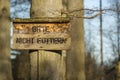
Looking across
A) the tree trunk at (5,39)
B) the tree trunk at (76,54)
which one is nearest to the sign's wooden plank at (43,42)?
the tree trunk at (76,54)

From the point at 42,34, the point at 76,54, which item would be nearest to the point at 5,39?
→ the point at 76,54

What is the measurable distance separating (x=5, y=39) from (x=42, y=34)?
865 centimetres

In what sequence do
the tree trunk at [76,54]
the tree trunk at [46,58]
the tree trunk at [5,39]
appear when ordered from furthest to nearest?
the tree trunk at [5,39] → the tree trunk at [76,54] → the tree trunk at [46,58]

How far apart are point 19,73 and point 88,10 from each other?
86.7ft

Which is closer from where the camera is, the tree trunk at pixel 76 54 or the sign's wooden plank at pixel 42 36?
the sign's wooden plank at pixel 42 36

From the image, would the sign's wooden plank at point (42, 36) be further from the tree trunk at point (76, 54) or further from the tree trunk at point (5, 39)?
the tree trunk at point (5, 39)

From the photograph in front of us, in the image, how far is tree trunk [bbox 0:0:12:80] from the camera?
1277 cm

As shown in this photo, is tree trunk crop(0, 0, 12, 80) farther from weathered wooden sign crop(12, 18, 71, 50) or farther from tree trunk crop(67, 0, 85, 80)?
weathered wooden sign crop(12, 18, 71, 50)

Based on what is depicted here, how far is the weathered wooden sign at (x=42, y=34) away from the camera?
4488mm

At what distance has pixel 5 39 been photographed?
13.0m

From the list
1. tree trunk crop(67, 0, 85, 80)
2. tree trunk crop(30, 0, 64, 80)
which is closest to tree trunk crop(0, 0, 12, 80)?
tree trunk crop(67, 0, 85, 80)

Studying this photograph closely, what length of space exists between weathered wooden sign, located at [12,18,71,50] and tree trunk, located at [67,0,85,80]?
748 cm

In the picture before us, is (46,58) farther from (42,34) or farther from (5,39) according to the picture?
(5,39)

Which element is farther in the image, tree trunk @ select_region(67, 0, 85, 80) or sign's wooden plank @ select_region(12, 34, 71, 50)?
tree trunk @ select_region(67, 0, 85, 80)
